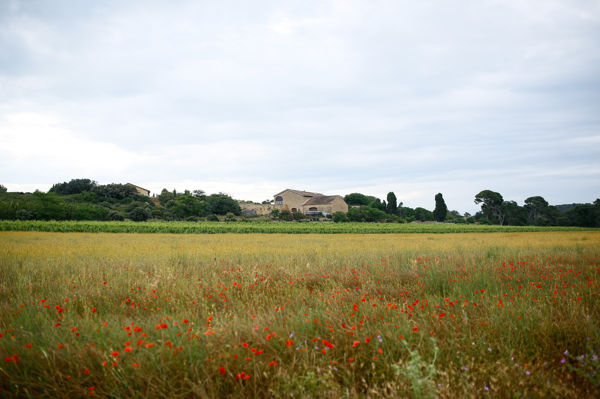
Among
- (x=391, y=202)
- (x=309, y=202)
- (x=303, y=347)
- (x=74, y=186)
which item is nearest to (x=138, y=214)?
(x=74, y=186)

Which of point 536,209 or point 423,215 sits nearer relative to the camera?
point 536,209

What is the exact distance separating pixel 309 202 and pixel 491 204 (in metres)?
52.2

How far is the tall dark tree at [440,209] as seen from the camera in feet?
279

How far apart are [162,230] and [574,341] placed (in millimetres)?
40152

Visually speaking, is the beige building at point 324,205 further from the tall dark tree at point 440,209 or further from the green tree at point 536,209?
the green tree at point 536,209

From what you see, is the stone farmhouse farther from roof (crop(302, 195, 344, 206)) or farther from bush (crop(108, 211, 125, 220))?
bush (crop(108, 211, 125, 220))

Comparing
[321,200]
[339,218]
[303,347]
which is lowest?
[303,347]

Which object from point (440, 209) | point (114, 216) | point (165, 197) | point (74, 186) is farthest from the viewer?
point (440, 209)

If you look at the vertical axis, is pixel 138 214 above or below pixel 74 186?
below

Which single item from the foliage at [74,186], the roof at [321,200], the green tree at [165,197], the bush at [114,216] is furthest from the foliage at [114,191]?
the roof at [321,200]

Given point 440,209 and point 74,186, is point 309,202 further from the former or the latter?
point 74,186

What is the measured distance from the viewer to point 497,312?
4.29 metres

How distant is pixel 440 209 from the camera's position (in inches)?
3361

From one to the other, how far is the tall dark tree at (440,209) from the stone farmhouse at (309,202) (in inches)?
1019
